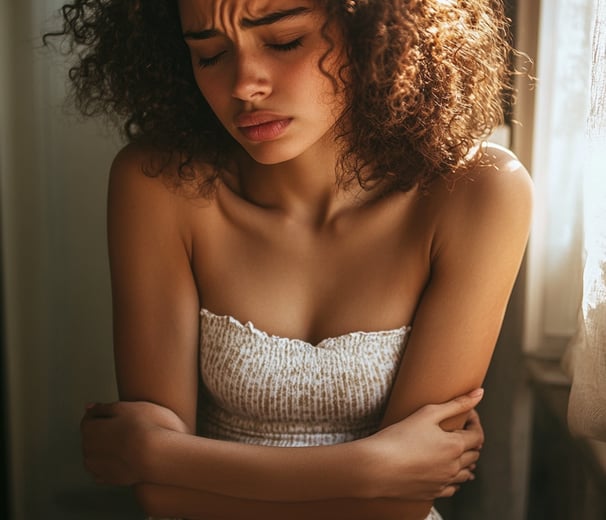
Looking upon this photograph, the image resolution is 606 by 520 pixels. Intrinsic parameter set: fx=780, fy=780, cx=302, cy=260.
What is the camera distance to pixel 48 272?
1814mm

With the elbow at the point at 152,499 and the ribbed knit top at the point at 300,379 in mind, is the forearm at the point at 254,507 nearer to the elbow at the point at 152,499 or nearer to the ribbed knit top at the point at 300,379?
the elbow at the point at 152,499

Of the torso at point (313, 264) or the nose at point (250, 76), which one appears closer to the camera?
the nose at point (250, 76)

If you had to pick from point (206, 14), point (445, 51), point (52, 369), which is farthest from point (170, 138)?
point (52, 369)

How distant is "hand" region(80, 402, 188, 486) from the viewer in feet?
3.82

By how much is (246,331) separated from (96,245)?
728mm

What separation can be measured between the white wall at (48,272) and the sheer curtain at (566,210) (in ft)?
3.12

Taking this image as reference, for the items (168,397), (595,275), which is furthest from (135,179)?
(595,275)

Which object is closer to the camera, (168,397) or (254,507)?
(254,507)

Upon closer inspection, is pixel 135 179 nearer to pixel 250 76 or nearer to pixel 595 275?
pixel 250 76

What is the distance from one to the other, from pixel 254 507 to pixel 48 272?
916 millimetres

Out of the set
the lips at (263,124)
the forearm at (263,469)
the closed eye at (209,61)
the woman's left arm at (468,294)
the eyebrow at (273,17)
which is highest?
the eyebrow at (273,17)

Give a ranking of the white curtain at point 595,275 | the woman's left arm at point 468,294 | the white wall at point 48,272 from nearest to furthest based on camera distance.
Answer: the white curtain at point 595,275 < the woman's left arm at point 468,294 < the white wall at point 48,272

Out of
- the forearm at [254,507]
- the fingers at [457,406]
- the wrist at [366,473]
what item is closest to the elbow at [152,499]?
the forearm at [254,507]

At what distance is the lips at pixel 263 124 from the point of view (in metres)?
1.16
